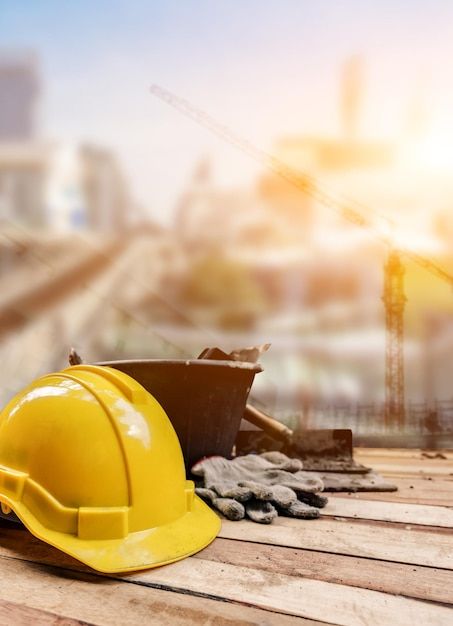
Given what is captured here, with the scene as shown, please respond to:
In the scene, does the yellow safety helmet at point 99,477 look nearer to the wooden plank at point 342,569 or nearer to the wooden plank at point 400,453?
the wooden plank at point 342,569

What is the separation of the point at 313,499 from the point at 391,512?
26 centimetres

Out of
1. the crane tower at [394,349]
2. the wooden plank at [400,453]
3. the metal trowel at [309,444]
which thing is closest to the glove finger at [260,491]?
the metal trowel at [309,444]

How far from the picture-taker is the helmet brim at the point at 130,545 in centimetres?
120

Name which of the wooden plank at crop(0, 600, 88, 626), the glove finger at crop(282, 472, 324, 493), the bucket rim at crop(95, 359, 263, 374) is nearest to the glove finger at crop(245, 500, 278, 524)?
the glove finger at crop(282, 472, 324, 493)

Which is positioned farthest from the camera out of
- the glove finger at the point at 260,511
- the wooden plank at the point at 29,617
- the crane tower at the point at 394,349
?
the crane tower at the point at 394,349

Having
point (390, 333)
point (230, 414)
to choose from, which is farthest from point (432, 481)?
point (390, 333)

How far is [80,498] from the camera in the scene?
1283mm

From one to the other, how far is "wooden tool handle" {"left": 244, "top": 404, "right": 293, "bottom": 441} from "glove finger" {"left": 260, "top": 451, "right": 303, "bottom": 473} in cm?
22

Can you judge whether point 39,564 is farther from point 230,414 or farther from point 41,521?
point 230,414

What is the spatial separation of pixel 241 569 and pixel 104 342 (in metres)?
3.02

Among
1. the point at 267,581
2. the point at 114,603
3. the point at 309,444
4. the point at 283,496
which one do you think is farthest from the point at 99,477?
the point at 309,444

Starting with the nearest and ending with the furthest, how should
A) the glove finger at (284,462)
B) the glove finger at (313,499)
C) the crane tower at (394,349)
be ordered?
the glove finger at (313,499) < the glove finger at (284,462) < the crane tower at (394,349)

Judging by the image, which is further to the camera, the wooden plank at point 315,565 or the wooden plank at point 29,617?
the wooden plank at point 315,565

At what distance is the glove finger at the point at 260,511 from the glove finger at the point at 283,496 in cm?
3
